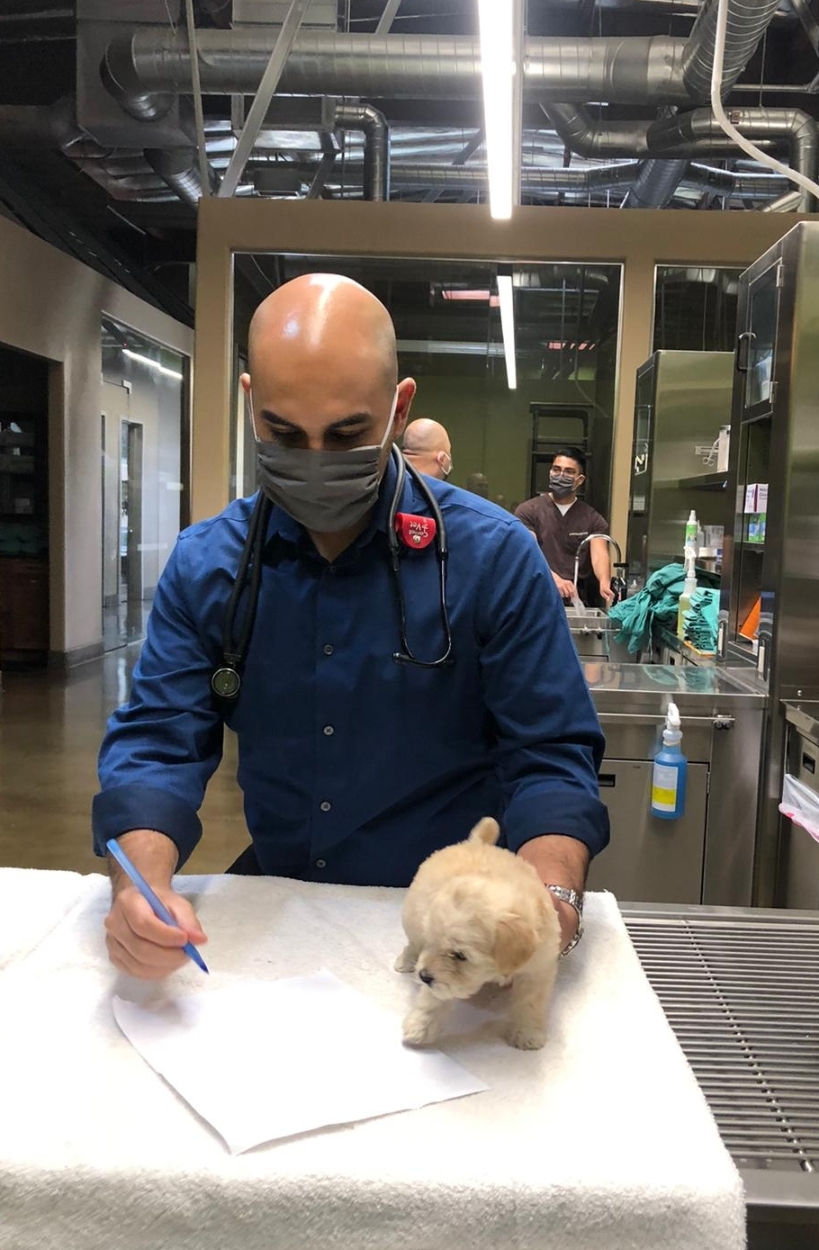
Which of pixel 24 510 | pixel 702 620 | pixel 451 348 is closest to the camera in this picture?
pixel 702 620

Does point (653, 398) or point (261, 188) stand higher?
point (261, 188)

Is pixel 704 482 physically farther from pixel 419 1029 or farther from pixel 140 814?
pixel 419 1029

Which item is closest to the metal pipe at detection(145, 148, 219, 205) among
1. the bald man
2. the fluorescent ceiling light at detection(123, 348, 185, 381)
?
the fluorescent ceiling light at detection(123, 348, 185, 381)

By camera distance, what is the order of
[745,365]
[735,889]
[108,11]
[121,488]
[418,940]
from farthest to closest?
[121,488], [108,11], [745,365], [735,889], [418,940]

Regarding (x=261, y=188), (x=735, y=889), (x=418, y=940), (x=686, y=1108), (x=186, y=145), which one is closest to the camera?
(x=686, y=1108)

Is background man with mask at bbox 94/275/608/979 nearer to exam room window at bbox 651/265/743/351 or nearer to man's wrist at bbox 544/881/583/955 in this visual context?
man's wrist at bbox 544/881/583/955

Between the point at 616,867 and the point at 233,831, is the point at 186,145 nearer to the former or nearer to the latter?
the point at 233,831

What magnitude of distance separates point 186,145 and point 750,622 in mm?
4481

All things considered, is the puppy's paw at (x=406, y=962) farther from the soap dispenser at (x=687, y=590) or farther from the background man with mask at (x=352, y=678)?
the soap dispenser at (x=687, y=590)

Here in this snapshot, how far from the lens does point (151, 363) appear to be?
9.47 metres

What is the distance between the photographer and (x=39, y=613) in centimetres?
750

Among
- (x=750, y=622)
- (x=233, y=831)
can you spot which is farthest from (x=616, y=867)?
(x=233, y=831)

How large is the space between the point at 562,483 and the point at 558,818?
4.25 m

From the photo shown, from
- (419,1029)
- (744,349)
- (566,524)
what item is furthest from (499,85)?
(419,1029)
